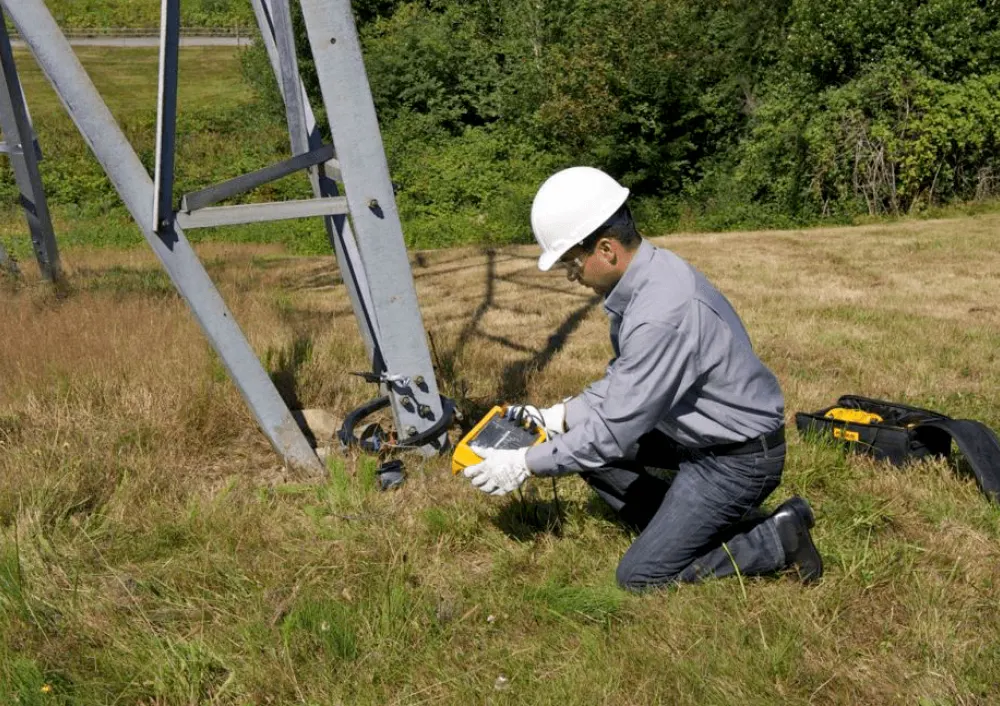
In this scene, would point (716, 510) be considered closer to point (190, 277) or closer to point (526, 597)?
point (526, 597)

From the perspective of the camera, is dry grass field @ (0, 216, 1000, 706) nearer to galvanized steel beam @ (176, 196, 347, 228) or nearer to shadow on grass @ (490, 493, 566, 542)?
shadow on grass @ (490, 493, 566, 542)

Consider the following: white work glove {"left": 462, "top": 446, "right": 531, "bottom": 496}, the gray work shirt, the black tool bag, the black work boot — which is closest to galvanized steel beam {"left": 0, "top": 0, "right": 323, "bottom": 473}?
white work glove {"left": 462, "top": 446, "right": 531, "bottom": 496}

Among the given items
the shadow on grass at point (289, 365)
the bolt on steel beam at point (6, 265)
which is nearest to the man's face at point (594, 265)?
the shadow on grass at point (289, 365)

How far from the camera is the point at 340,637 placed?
2871 millimetres

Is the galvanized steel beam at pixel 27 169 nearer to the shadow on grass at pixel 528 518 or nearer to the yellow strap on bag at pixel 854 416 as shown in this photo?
the shadow on grass at pixel 528 518

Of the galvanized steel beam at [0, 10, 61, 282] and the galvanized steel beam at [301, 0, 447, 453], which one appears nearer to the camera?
the galvanized steel beam at [301, 0, 447, 453]

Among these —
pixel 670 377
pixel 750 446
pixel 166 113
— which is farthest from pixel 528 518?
pixel 166 113

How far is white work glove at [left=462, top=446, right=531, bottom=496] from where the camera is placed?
9.75 ft

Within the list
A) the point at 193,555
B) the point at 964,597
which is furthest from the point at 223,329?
the point at 964,597

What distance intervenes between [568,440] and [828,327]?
5.03 metres

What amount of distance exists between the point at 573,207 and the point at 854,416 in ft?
7.60

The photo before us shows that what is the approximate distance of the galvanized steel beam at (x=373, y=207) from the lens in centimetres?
366

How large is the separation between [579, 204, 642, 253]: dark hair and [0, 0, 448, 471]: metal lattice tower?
3.95 ft

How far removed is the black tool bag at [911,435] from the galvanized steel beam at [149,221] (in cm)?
255
